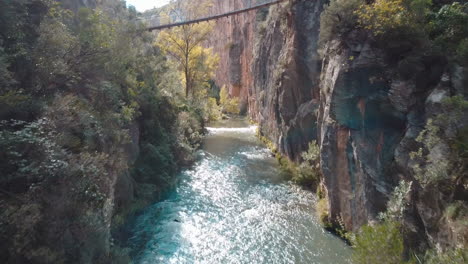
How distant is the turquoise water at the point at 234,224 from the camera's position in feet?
25.9

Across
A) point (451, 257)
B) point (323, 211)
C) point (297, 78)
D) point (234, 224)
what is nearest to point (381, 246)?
point (451, 257)

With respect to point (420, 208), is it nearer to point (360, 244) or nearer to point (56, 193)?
point (360, 244)

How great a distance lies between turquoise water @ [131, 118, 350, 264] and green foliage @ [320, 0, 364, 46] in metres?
6.38

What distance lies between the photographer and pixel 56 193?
459cm

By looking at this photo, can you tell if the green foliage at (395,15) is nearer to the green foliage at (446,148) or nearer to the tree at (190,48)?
the green foliage at (446,148)

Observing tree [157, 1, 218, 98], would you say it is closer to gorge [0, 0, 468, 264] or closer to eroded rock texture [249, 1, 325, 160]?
eroded rock texture [249, 1, 325, 160]

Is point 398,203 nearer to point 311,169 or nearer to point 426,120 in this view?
point 426,120

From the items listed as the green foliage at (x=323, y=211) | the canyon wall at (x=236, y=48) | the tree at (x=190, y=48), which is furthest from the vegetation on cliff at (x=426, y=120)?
the canyon wall at (x=236, y=48)

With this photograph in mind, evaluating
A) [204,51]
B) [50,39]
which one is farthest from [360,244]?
[204,51]

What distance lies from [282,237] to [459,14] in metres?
7.35

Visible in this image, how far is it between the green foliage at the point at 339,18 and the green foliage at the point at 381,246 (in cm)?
568

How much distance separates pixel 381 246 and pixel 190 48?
23.5m

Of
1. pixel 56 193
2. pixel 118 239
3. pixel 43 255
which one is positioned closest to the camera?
pixel 43 255

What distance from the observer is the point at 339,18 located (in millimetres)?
8312
